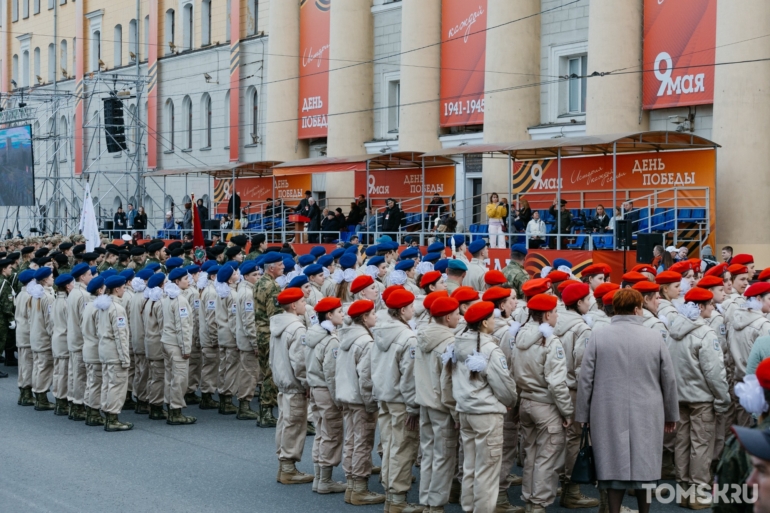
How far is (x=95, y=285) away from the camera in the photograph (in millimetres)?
13484

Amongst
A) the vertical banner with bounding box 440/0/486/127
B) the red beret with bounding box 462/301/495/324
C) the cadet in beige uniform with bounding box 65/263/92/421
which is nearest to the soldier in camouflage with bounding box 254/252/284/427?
the cadet in beige uniform with bounding box 65/263/92/421

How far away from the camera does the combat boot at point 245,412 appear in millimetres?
13938

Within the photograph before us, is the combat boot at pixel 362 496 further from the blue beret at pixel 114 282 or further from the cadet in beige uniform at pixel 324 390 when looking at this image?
the blue beret at pixel 114 282

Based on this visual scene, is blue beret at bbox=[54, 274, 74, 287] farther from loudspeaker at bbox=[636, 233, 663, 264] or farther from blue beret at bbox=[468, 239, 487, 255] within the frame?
loudspeaker at bbox=[636, 233, 663, 264]

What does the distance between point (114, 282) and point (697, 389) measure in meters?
7.30

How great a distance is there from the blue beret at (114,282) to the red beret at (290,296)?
142 inches

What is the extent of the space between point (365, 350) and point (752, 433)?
557 cm

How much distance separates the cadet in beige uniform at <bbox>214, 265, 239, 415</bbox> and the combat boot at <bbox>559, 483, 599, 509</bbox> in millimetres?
6024

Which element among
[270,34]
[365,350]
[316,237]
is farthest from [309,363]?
[270,34]

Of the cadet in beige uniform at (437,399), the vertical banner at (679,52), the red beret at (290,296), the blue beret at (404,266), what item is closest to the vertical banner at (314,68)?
the vertical banner at (679,52)

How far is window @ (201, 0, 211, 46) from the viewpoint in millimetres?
47062

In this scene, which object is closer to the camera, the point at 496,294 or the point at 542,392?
the point at 542,392

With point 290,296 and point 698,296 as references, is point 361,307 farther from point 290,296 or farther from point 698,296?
point 698,296

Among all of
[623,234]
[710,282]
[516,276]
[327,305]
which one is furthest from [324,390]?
[623,234]
